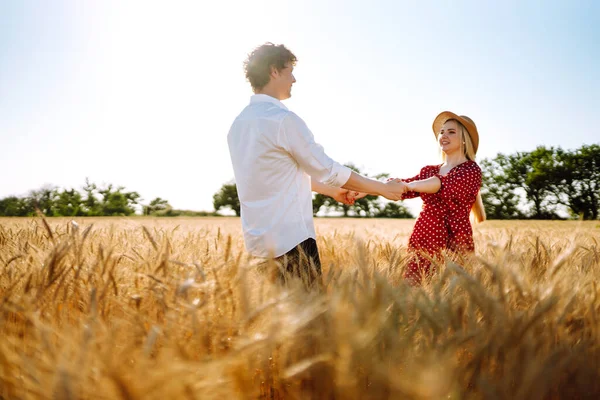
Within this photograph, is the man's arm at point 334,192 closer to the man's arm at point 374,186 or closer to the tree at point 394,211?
the man's arm at point 374,186

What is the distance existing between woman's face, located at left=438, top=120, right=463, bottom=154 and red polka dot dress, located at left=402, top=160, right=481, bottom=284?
0.69ft

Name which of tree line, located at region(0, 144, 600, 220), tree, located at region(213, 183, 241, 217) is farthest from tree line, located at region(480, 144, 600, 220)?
tree, located at region(213, 183, 241, 217)

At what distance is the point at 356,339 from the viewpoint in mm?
680

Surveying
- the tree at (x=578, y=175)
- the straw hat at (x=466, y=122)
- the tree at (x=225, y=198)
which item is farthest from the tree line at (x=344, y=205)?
the straw hat at (x=466, y=122)

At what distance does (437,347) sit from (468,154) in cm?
323

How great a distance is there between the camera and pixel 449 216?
343 cm

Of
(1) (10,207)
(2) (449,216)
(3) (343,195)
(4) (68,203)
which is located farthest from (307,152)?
(1) (10,207)

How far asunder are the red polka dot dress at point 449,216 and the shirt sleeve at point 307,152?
43.3 inches

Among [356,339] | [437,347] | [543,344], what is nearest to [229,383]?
[356,339]

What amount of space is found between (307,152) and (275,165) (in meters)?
0.23

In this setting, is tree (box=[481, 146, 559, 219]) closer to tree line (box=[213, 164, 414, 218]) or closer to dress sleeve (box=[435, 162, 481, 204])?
tree line (box=[213, 164, 414, 218])

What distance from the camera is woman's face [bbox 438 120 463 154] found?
3600mm

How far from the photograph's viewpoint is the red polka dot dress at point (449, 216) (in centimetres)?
333

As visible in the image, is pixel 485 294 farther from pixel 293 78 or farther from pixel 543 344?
pixel 293 78
